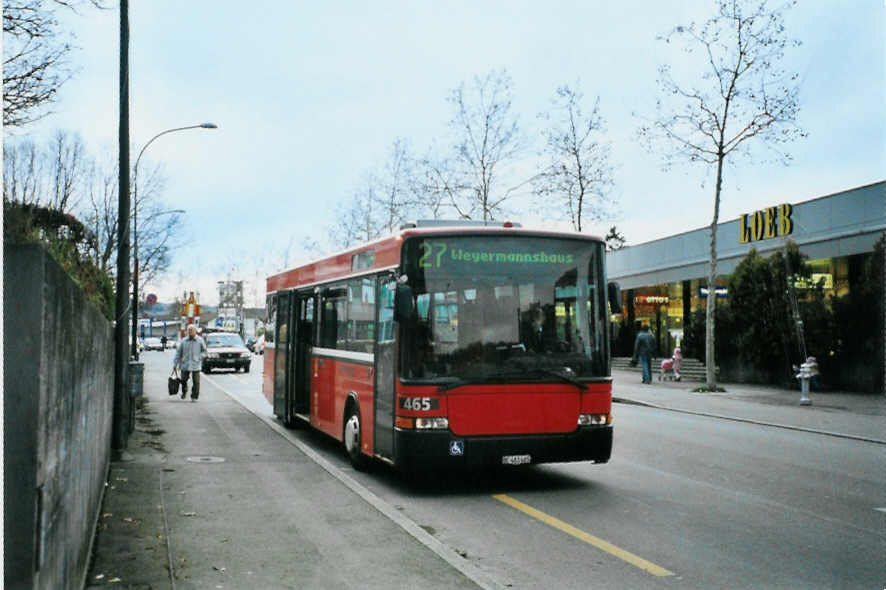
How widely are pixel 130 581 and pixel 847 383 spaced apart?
2453 centimetres

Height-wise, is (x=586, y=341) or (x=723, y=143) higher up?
(x=723, y=143)

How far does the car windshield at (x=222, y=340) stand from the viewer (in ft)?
128

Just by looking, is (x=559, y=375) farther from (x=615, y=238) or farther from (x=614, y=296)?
(x=615, y=238)

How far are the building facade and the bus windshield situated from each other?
1882cm

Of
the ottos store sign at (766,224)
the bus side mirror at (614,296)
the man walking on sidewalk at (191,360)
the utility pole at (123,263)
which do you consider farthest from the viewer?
the ottos store sign at (766,224)

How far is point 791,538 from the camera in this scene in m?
7.55

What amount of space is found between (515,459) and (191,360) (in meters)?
15.2

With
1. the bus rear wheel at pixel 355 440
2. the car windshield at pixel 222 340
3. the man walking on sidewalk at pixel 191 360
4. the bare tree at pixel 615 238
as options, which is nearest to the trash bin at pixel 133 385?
the bus rear wheel at pixel 355 440

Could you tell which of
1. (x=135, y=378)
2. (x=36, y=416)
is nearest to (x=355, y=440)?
(x=135, y=378)

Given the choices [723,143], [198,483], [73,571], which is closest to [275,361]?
[198,483]

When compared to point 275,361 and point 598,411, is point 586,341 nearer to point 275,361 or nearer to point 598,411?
point 598,411

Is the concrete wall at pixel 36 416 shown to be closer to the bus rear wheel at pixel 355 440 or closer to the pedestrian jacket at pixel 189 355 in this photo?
the bus rear wheel at pixel 355 440

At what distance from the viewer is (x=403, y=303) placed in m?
9.12

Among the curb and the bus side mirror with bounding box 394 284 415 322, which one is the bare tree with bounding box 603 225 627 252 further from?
the bus side mirror with bounding box 394 284 415 322
